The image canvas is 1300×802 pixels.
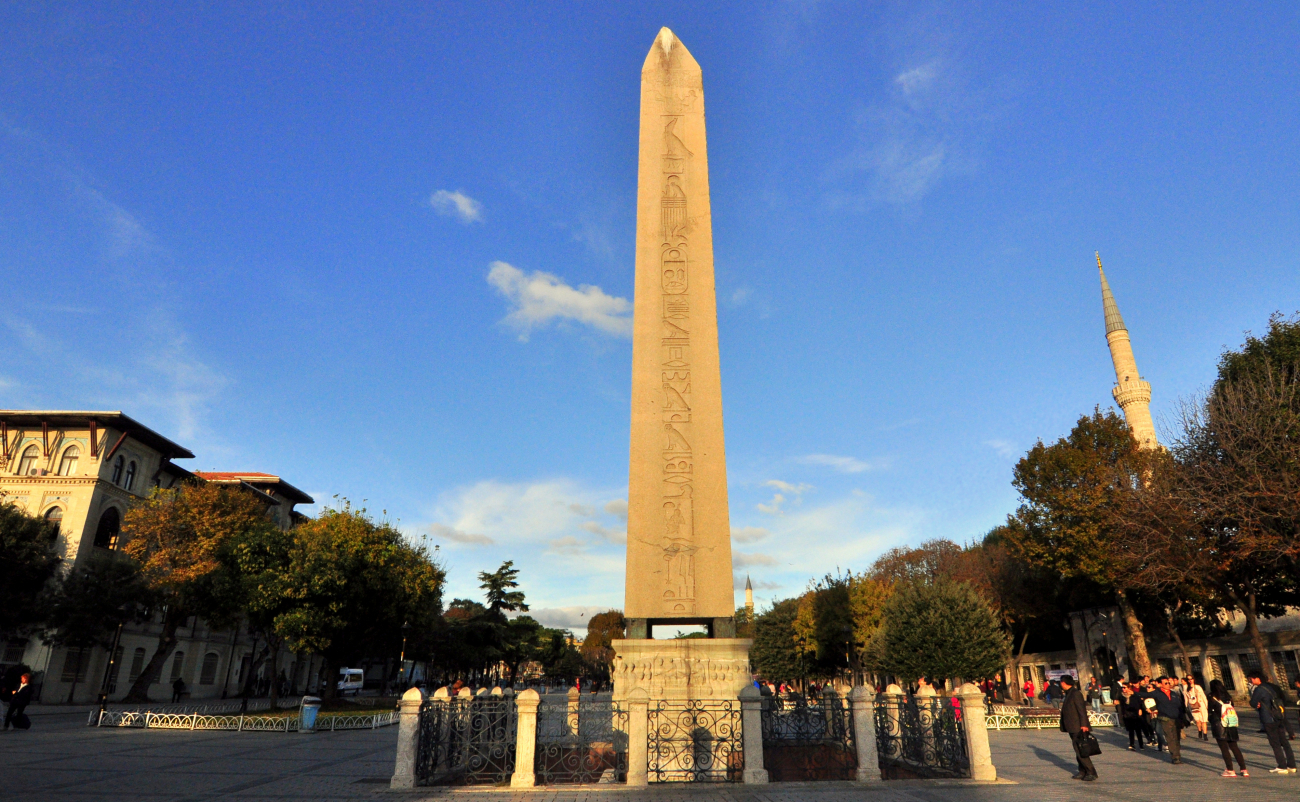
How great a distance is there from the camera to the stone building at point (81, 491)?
3122cm

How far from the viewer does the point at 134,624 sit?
34.6 meters

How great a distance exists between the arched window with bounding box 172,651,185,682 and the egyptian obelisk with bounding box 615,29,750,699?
38.0 m

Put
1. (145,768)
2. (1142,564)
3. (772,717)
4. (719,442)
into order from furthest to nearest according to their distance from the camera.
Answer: (1142,564), (772,717), (145,768), (719,442)

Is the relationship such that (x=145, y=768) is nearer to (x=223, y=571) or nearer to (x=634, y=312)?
(x=634, y=312)

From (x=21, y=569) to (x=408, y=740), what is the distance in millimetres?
27389

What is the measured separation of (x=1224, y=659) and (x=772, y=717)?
26.3m

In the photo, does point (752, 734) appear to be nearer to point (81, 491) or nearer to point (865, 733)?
point (865, 733)

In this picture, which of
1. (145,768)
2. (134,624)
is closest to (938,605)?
(145,768)

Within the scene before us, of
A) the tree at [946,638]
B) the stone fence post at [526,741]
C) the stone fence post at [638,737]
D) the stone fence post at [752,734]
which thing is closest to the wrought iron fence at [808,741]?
the stone fence post at [752,734]

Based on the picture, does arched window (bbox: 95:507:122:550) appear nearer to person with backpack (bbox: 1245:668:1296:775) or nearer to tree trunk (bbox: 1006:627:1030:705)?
person with backpack (bbox: 1245:668:1296:775)

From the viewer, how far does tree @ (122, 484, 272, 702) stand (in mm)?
28078

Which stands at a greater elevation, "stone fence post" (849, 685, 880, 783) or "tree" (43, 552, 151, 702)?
"tree" (43, 552, 151, 702)

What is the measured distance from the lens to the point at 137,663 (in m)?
35.5


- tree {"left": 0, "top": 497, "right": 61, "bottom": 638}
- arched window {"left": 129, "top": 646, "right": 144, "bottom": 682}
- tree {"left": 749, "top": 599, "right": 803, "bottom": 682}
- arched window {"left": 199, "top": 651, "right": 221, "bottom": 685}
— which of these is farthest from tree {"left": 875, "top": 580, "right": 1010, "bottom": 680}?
arched window {"left": 199, "top": 651, "right": 221, "bottom": 685}
